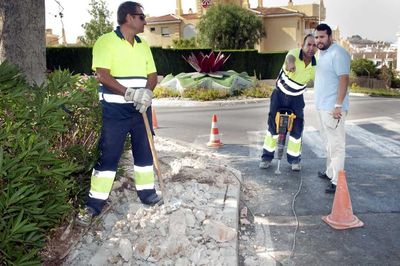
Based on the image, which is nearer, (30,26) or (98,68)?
(98,68)

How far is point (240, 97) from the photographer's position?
1691 centimetres

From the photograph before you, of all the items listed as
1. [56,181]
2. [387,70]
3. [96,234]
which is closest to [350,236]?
[96,234]

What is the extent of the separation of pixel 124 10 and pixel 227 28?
32735 mm

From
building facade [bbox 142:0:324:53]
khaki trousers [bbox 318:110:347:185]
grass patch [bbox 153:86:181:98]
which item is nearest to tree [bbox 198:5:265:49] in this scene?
building facade [bbox 142:0:324:53]

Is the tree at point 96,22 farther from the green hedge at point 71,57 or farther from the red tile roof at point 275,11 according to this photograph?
→ the red tile roof at point 275,11

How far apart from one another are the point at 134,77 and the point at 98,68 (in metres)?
0.36

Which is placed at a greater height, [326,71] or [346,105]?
[326,71]

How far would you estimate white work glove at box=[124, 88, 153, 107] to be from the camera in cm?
394

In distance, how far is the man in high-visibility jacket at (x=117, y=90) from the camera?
13.1ft

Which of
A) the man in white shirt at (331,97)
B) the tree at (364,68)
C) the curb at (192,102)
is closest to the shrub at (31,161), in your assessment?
the man in white shirt at (331,97)

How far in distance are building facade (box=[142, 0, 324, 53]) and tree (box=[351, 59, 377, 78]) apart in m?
16.2

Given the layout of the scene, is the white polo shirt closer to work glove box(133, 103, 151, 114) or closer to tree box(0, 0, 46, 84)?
work glove box(133, 103, 151, 114)

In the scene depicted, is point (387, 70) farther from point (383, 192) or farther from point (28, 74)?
point (28, 74)

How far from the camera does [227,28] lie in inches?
1412
